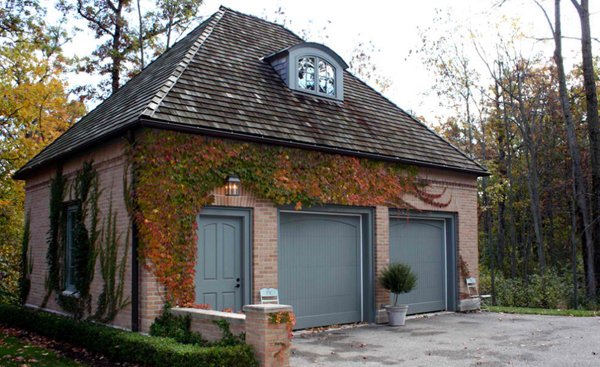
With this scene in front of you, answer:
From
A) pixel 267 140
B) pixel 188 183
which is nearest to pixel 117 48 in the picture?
pixel 267 140

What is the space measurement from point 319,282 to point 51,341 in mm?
5338

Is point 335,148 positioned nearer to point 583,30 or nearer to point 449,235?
point 449,235

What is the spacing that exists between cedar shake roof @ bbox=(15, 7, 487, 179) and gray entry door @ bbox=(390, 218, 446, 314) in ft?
5.18

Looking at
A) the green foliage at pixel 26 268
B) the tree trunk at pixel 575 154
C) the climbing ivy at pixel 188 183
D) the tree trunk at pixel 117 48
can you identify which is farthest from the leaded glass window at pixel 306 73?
the tree trunk at pixel 117 48

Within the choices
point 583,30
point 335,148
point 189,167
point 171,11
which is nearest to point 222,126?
point 189,167

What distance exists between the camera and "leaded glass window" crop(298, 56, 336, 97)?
13.6 metres

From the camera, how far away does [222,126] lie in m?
10.1

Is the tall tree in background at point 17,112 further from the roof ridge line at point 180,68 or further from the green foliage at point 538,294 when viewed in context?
the green foliage at point 538,294

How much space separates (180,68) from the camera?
11227 mm

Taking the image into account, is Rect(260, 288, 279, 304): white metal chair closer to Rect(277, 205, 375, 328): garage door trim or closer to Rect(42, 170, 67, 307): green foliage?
Rect(277, 205, 375, 328): garage door trim

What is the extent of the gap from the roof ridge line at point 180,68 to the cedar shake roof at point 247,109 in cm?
2

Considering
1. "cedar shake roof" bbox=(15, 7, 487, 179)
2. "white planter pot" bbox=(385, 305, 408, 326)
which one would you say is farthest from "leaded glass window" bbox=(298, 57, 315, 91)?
"white planter pot" bbox=(385, 305, 408, 326)

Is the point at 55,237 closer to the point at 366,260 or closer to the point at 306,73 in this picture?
the point at 306,73

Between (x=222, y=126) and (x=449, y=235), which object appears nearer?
(x=222, y=126)
